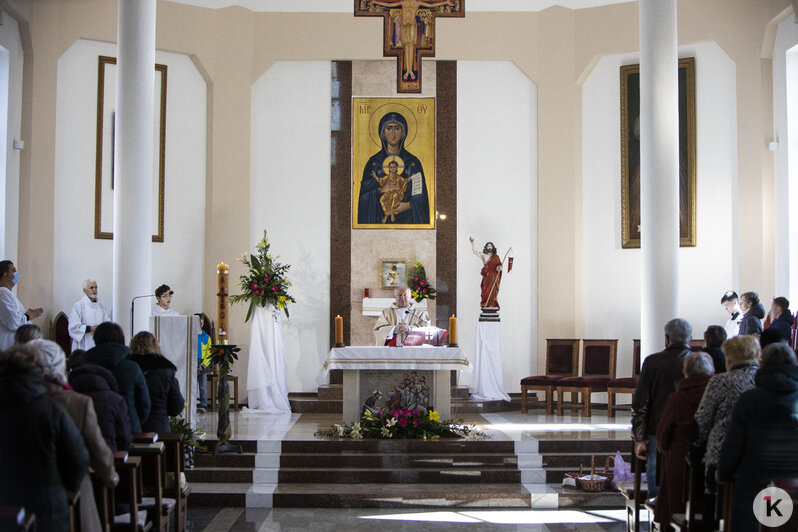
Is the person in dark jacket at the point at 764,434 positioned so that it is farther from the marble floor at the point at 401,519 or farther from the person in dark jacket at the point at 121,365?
the person in dark jacket at the point at 121,365

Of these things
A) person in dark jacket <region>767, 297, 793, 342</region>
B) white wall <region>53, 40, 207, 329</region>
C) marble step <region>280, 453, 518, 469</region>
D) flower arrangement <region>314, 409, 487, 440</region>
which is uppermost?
white wall <region>53, 40, 207, 329</region>

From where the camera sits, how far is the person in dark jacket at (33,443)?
359cm

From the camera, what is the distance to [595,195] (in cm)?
1278

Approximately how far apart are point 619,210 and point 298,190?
4713mm

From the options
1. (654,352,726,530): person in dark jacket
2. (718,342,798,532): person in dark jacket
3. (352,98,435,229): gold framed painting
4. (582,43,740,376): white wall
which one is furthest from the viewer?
(352,98,435,229): gold framed painting

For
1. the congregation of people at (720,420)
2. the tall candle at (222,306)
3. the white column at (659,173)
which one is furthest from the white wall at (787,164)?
the tall candle at (222,306)

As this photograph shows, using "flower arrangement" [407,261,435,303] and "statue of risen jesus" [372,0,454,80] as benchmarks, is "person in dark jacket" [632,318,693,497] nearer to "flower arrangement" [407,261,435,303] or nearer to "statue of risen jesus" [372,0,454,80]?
"statue of risen jesus" [372,0,454,80]

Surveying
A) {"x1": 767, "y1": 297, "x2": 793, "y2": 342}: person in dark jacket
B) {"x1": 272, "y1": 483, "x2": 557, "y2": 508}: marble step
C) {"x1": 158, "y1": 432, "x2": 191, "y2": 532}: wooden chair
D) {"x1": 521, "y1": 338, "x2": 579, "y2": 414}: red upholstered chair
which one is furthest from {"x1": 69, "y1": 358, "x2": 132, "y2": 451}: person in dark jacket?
{"x1": 521, "y1": 338, "x2": 579, "y2": 414}: red upholstered chair

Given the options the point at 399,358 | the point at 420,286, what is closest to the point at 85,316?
the point at 399,358

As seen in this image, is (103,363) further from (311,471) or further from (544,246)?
(544,246)

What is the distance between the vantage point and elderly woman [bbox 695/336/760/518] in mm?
4484

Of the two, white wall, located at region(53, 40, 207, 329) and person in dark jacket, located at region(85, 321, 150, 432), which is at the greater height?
white wall, located at region(53, 40, 207, 329)

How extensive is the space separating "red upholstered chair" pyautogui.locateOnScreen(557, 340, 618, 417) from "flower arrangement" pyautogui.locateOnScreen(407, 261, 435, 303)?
90.8 inches

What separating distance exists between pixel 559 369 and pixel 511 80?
444 centimetres
